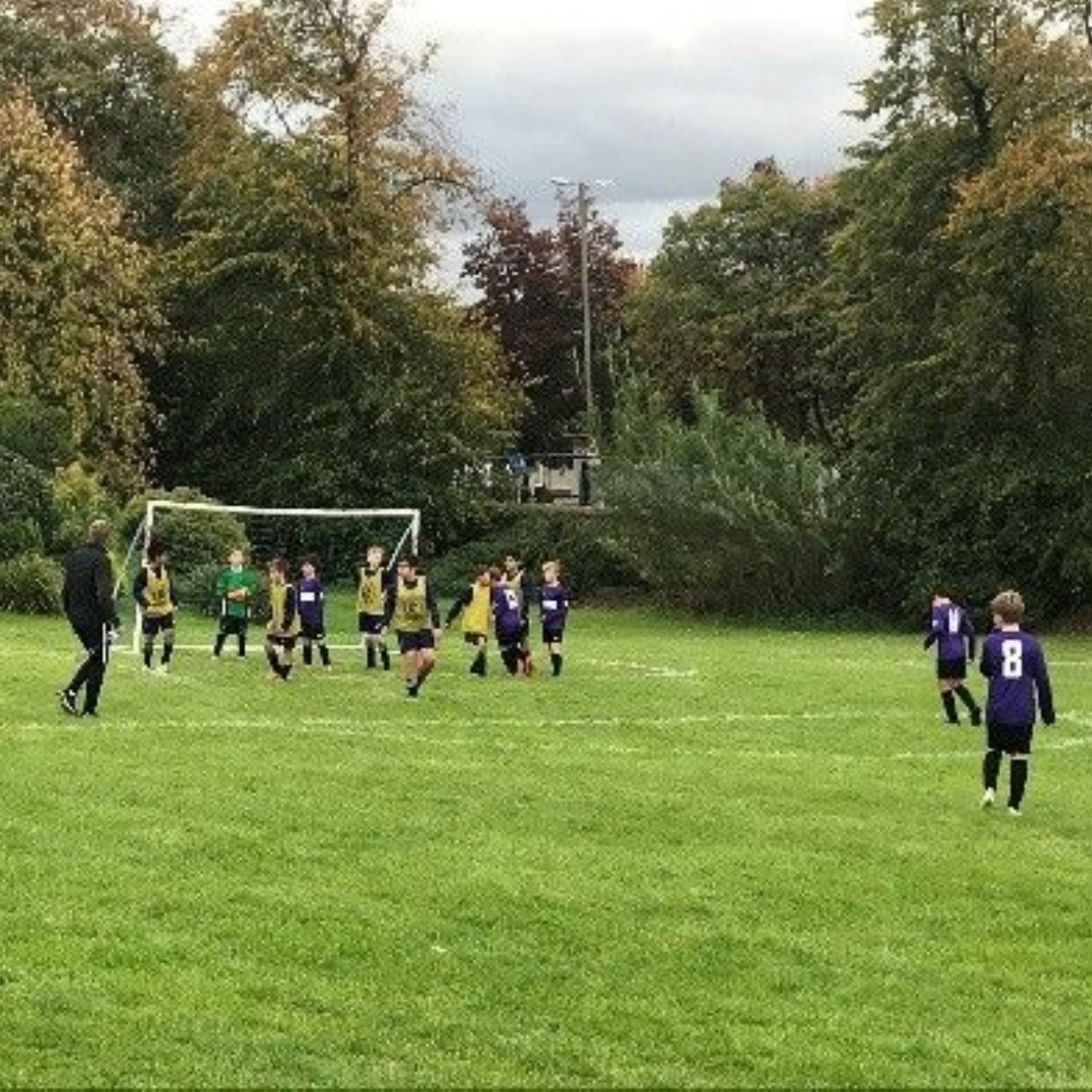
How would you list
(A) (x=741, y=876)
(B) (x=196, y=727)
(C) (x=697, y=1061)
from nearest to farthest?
(C) (x=697, y=1061)
(A) (x=741, y=876)
(B) (x=196, y=727)

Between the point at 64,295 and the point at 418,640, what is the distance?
22.7 m

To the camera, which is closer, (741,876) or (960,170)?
(741,876)

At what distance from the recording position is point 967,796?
55.4 feet

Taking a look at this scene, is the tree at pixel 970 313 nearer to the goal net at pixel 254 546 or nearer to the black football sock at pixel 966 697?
the goal net at pixel 254 546

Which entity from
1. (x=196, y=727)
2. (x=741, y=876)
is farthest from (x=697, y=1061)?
(x=196, y=727)

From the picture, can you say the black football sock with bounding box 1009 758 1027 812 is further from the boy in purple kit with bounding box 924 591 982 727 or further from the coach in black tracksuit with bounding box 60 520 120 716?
the coach in black tracksuit with bounding box 60 520 120 716

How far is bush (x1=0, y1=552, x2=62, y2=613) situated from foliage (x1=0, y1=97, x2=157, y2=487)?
6666 mm

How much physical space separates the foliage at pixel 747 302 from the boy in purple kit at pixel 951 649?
34.2 metres

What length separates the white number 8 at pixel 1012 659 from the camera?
1559 centimetres

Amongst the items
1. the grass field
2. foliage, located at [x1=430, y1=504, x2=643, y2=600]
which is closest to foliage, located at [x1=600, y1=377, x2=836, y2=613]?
foliage, located at [x1=430, y1=504, x2=643, y2=600]

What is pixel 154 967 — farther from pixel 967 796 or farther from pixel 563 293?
pixel 563 293

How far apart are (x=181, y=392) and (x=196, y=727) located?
114 ft

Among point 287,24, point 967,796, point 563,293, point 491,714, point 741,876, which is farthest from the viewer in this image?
point 563,293

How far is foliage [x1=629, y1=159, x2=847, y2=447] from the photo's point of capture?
58188 millimetres
